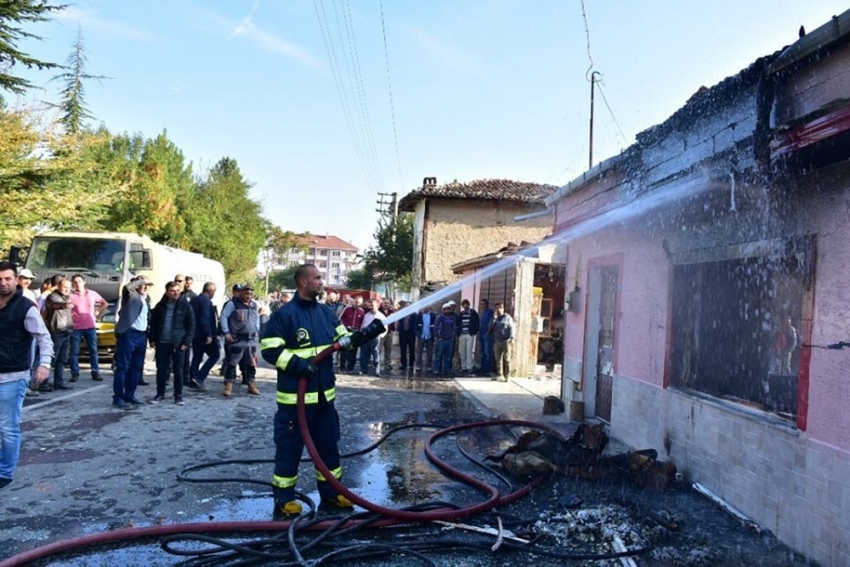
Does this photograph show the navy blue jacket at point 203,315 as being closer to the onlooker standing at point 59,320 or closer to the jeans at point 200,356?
the jeans at point 200,356

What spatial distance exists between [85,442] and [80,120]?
26525mm

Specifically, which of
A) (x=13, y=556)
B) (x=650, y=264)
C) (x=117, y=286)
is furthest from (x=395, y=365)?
(x=13, y=556)

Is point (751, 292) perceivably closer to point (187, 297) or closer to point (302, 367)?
point (302, 367)

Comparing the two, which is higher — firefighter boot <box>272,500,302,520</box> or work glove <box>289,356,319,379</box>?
work glove <box>289,356,319,379</box>

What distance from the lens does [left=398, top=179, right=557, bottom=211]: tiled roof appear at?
27.4m

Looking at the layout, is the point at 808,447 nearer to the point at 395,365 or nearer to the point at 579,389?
the point at 579,389

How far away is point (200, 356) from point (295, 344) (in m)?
6.65

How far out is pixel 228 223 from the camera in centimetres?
4319

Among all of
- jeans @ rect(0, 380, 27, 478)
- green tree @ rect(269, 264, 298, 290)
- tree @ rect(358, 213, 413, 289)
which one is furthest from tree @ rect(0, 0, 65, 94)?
green tree @ rect(269, 264, 298, 290)

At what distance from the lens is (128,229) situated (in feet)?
94.7

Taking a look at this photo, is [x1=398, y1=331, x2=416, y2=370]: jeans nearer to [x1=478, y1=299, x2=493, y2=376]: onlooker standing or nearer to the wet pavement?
[x1=478, y1=299, x2=493, y2=376]: onlooker standing

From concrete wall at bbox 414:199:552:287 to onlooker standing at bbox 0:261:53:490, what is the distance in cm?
2263

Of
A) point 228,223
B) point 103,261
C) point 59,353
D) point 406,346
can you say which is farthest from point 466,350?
point 228,223

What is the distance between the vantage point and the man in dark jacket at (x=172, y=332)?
9211mm
